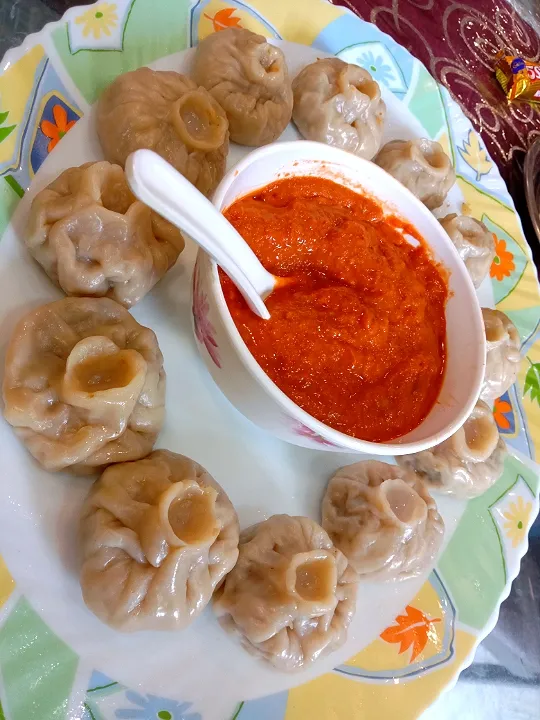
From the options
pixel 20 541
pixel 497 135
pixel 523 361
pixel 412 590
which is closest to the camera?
pixel 20 541

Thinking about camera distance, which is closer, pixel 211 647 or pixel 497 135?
pixel 211 647

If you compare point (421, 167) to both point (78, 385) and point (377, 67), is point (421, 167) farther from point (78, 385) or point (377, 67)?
point (78, 385)

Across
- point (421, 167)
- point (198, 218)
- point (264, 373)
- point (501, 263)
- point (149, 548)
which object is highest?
point (198, 218)

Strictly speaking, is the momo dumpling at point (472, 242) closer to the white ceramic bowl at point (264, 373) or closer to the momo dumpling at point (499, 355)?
the momo dumpling at point (499, 355)

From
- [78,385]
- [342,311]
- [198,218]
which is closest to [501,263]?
[342,311]

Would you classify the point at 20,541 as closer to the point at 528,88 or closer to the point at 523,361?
the point at 523,361

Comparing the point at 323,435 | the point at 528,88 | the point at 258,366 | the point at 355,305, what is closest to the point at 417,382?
the point at 355,305

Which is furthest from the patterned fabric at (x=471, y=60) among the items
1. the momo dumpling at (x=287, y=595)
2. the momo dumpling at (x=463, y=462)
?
the momo dumpling at (x=287, y=595)
